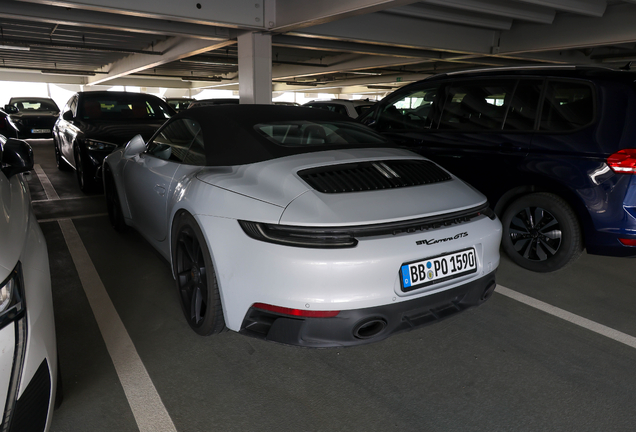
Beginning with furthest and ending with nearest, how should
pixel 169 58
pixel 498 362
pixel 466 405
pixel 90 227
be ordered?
pixel 169 58 < pixel 90 227 < pixel 498 362 < pixel 466 405

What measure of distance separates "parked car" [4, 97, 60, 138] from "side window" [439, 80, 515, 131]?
13.8 m

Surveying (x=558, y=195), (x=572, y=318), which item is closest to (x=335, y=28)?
(x=558, y=195)

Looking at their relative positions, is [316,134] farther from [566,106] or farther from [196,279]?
[566,106]

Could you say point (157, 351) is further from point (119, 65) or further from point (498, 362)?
point (119, 65)

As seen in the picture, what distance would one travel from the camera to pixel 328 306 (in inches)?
78.5

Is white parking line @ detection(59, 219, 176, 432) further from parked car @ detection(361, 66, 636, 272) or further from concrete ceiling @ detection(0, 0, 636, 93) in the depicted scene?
concrete ceiling @ detection(0, 0, 636, 93)

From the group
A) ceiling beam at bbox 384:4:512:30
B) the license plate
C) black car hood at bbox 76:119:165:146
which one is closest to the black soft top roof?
the license plate

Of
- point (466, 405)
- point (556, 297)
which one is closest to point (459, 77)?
point (556, 297)

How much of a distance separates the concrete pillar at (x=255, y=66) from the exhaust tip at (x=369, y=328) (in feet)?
36.4

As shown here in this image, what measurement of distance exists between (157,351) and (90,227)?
3.02m

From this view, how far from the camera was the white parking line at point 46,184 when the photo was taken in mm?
6766

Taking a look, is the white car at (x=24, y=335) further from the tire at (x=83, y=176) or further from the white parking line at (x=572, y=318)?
the tire at (x=83, y=176)

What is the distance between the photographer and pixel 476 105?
14.1ft

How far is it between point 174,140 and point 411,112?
104 inches
